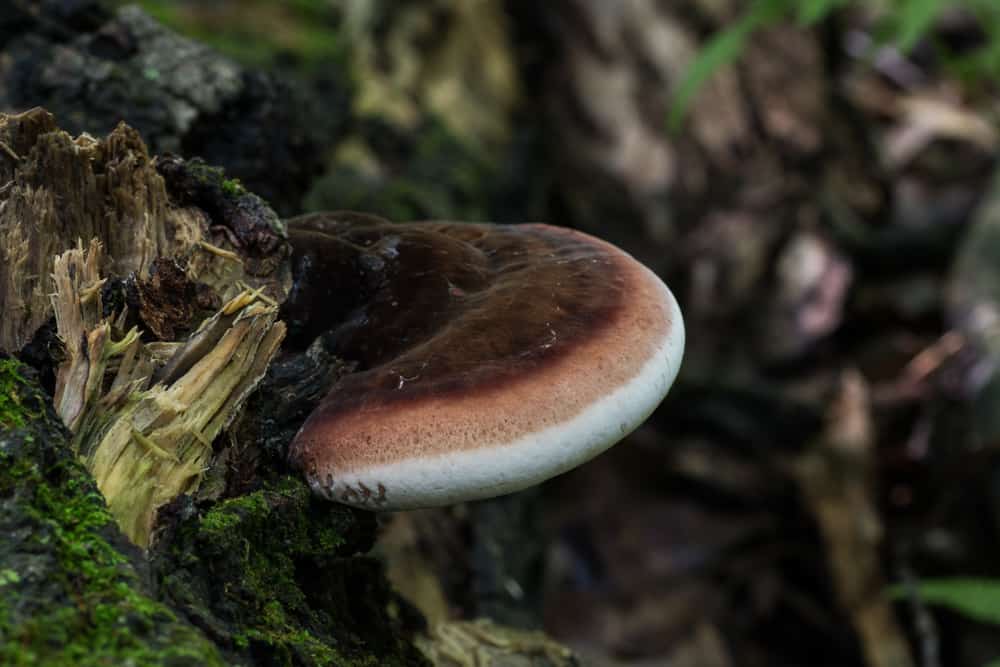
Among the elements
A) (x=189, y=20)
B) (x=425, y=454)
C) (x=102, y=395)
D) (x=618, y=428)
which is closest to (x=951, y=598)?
(x=618, y=428)

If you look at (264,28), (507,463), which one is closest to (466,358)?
(507,463)

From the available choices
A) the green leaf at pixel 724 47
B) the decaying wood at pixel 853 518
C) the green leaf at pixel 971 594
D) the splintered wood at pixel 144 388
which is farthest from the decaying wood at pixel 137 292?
the decaying wood at pixel 853 518

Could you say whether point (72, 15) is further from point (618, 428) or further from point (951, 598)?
point (951, 598)

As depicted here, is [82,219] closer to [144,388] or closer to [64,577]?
[144,388]

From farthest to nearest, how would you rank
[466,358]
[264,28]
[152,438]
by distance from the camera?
[264,28], [466,358], [152,438]

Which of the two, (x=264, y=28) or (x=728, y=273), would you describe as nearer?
(x=264, y=28)

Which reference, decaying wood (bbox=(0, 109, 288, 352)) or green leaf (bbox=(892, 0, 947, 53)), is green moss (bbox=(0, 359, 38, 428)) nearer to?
decaying wood (bbox=(0, 109, 288, 352))
